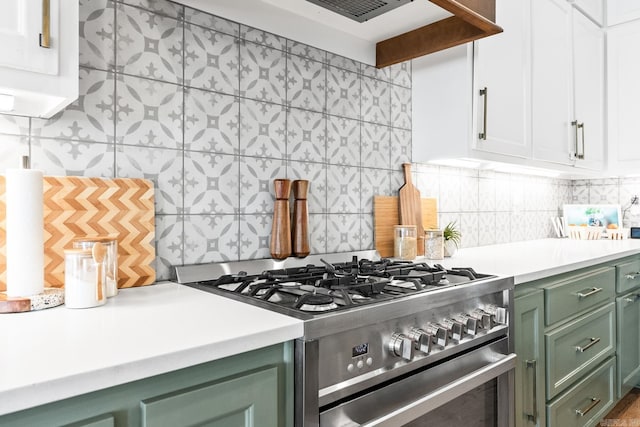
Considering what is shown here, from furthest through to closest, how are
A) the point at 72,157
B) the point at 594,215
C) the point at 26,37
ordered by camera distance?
the point at 594,215
the point at 72,157
the point at 26,37

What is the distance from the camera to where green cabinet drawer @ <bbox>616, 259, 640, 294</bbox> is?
7.55ft

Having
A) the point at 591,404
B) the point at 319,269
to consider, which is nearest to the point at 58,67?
the point at 319,269

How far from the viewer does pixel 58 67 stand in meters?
0.92

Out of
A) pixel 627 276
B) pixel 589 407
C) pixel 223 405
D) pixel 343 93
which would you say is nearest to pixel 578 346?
pixel 589 407

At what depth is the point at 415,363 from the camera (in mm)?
1148

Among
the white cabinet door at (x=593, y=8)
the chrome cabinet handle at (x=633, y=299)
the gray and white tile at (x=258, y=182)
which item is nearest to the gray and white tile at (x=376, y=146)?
the gray and white tile at (x=258, y=182)

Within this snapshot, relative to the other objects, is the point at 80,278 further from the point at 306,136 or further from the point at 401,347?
the point at 306,136

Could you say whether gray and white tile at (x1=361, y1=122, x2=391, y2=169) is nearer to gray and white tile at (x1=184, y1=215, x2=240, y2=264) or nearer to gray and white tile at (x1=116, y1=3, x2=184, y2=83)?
gray and white tile at (x1=184, y1=215, x2=240, y2=264)

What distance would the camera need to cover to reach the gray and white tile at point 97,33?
4.00ft

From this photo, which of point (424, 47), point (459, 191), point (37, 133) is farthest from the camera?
point (459, 191)

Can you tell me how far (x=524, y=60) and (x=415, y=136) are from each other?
0.69 metres

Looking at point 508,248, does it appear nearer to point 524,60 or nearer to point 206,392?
point 524,60

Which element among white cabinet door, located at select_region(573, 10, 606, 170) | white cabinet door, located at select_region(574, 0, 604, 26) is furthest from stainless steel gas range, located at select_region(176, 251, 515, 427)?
white cabinet door, located at select_region(574, 0, 604, 26)

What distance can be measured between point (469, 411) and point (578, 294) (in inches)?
36.4
